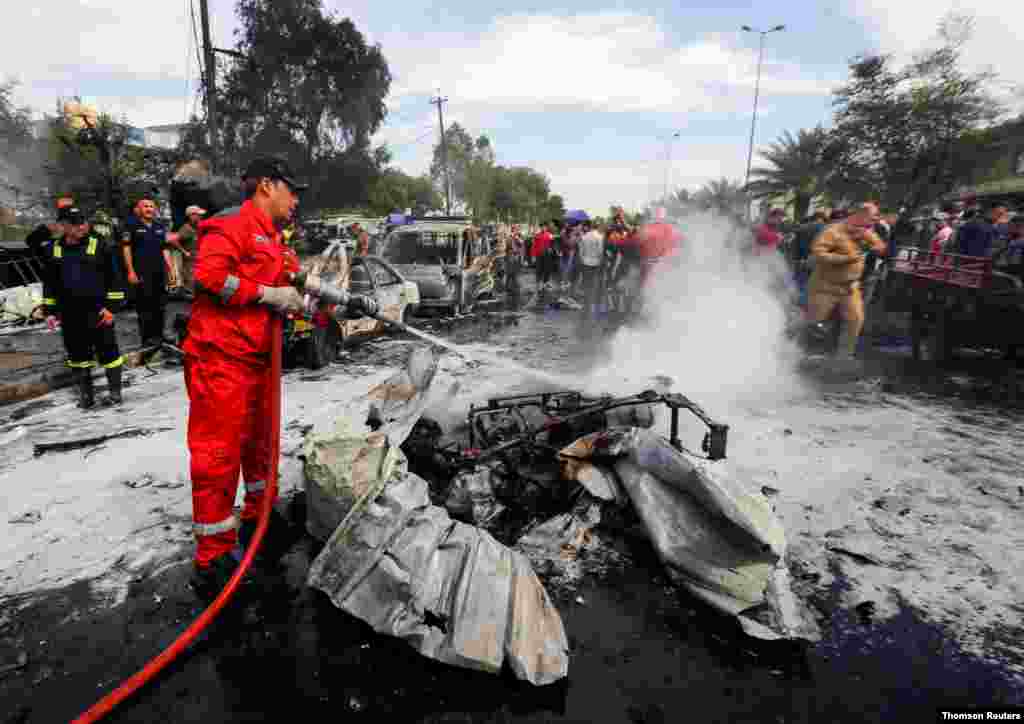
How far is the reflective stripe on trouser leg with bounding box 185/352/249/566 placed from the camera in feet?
Result: 8.16

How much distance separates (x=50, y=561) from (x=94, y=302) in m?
3.07

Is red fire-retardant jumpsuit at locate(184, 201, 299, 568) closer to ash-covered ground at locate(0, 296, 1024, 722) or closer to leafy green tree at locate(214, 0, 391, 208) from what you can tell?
ash-covered ground at locate(0, 296, 1024, 722)

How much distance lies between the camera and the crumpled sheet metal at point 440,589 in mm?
2031

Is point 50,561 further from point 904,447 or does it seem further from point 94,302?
point 904,447

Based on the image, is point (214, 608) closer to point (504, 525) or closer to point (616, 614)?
point (504, 525)

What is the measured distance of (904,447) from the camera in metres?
4.33

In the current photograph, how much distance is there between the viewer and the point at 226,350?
2.52m

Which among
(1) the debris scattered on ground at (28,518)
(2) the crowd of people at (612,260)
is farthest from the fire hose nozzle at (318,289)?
(2) the crowd of people at (612,260)

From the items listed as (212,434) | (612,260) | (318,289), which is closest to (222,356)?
(212,434)

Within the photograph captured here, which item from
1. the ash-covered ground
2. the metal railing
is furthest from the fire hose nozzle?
the metal railing

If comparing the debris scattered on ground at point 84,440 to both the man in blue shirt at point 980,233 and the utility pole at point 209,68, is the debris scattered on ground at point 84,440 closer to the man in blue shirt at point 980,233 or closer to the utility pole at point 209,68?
the man in blue shirt at point 980,233

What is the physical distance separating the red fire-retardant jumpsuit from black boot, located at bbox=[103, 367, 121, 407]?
144 inches

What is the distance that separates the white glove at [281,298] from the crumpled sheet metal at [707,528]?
192 cm

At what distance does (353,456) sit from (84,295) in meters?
4.12
